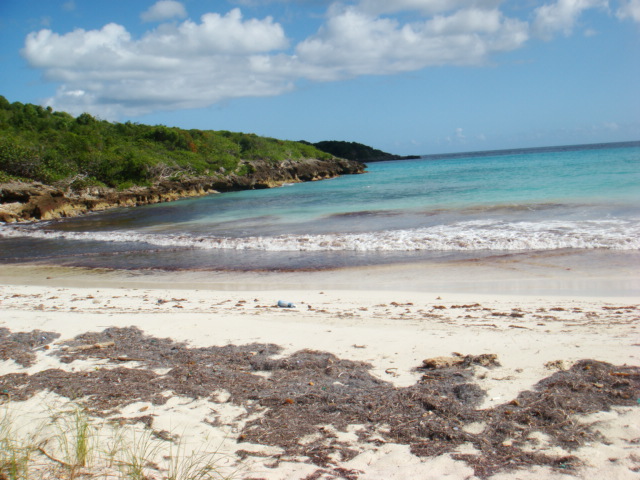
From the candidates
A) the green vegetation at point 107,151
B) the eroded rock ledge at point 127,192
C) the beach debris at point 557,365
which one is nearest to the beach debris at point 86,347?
the beach debris at point 557,365

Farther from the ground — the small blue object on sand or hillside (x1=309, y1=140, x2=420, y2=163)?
hillside (x1=309, y1=140, x2=420, y2=163)

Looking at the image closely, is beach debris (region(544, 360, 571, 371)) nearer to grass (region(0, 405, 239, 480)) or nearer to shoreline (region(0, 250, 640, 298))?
grass (region(0, 405, 239, 480))

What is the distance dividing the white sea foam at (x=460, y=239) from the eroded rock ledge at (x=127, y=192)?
12.8 meters

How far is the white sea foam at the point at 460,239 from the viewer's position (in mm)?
11055

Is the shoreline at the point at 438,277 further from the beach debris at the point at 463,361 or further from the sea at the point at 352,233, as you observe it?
the beach debris at the point at 463,361

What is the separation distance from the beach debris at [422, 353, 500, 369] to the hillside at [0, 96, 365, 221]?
2680 cm

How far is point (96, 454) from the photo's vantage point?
2.85m

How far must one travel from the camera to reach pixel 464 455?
9.51 ft

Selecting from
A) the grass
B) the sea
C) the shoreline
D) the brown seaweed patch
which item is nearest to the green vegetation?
the sea

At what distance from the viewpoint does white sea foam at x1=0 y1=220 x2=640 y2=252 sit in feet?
36.3

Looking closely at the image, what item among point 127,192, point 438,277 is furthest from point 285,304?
point 127,192

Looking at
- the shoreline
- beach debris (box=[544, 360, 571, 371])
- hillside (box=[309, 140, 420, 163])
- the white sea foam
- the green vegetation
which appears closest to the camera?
beach debris (box=[544, 360, 571, 371])

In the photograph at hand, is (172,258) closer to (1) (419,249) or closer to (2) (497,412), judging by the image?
(1) (419,249)

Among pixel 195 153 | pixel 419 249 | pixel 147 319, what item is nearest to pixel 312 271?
pixel 419 249
